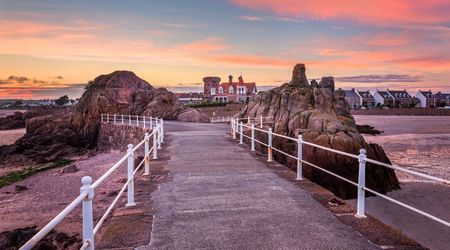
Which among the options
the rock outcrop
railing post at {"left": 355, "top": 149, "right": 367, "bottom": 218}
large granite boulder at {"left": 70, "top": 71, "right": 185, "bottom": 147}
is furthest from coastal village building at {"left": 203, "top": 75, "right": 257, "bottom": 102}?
railing post at {"left": 355, "top": 149, "right": 367, "bottom": 218}

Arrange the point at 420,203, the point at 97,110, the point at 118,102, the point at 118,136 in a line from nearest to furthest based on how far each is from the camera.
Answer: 1. the point at 420,203
2. the point at 118,136
3. the point at 97,110
4. the point at 118,102

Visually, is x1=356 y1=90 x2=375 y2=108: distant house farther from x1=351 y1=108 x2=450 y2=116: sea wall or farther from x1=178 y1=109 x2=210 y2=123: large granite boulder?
x1=178 y1=109 x2=210 y2=123: large granite boulder

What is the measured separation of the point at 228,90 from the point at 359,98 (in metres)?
58.7

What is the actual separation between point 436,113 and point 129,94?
10054 centimetres

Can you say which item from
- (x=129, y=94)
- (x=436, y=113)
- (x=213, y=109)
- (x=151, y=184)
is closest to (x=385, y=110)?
(x=436, y=113)

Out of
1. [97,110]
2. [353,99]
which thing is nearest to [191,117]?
[97,110]

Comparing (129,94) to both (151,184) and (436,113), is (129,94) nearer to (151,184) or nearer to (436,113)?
(151,184)

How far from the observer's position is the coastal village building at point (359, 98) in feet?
486

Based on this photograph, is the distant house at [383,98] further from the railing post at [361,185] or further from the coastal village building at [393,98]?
the railing post at [361,185]

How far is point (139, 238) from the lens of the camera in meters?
5.58

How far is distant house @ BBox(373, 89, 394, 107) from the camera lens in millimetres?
149825

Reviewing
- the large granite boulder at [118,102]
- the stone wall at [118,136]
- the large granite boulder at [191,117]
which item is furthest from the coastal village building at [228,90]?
the stone wall at [118,136]

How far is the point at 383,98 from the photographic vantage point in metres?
151

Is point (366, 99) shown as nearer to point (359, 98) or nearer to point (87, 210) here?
point (359, 98)
